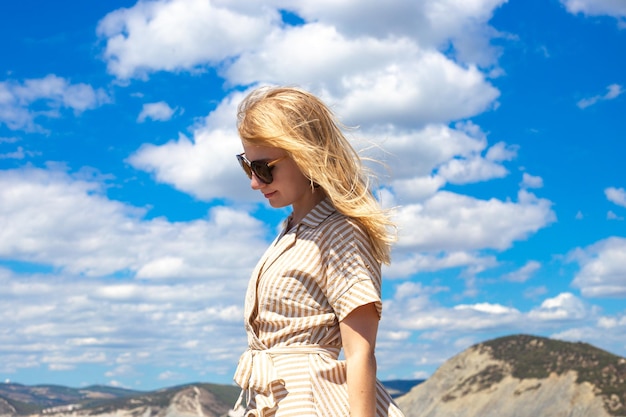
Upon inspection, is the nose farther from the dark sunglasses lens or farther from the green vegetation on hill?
the green vegetation on hill

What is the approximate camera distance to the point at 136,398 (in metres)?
171

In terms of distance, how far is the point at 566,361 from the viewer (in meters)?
83.1

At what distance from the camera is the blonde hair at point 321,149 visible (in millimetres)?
3611

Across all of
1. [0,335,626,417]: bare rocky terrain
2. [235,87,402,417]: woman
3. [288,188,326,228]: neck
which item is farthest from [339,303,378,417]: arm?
[0,335,626,417]: bare rocky terrain

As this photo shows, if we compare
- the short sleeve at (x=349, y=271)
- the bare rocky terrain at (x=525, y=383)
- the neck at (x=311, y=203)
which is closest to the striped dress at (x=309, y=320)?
the short sleeve at (x=349, y=271)

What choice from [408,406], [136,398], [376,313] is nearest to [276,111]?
[376,313]

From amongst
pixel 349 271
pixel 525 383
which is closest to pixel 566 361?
pixel 525 383

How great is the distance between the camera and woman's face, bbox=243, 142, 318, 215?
375 cm

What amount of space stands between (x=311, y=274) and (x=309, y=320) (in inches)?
7.7

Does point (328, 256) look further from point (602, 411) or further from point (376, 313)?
point (602, 411)

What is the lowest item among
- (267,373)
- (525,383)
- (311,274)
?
(267,373)

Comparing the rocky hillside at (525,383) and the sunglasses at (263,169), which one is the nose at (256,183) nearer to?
the sunglasses at (263,169)

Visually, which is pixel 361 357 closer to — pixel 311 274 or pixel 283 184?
pixel 311 274

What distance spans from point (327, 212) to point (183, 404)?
15132 centimetres
